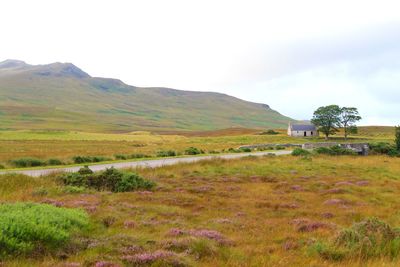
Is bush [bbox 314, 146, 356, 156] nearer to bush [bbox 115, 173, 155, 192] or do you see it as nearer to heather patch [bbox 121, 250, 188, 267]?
bush [bbox 115, 173, 155, 192]

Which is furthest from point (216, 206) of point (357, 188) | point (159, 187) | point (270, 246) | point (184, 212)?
point (357, 188)

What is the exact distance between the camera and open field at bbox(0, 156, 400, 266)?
902 centimetres

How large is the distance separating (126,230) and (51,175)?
14.7 m

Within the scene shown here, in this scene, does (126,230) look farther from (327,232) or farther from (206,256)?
(327,232)

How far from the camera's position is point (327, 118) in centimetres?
11788

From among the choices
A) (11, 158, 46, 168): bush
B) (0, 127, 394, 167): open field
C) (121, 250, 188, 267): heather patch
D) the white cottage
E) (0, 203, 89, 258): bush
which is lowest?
(0, 127, 394, 167): open field

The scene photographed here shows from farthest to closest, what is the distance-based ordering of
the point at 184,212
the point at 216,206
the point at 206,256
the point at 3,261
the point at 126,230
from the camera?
1. the point at 216,206
2. the point at 184,212
3. the point at 126,230
4. the point at 206,256
5. the point at 3,261

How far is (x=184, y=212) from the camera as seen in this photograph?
51.0 ft

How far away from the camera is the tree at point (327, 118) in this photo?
117750 mm

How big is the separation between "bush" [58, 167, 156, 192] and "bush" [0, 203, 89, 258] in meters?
10.4

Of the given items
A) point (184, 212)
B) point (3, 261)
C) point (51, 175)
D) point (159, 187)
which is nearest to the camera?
point (3, 261)

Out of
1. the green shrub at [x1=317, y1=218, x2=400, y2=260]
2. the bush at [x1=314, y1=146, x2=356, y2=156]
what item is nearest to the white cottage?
the bush at [x1=314, y1=146, x2=356, y2=156]

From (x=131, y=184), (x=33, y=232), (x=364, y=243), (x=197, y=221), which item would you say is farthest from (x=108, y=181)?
(x=364, y=243)

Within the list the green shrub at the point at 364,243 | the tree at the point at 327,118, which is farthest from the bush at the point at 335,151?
the tree at the point at 327,118
